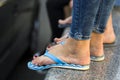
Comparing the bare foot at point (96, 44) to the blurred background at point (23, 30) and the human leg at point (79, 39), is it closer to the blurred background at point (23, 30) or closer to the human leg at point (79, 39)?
the human leg at point (79, 39)

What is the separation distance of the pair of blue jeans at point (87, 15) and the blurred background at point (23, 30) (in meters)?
0.49

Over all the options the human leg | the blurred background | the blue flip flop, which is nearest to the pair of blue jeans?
the human leg

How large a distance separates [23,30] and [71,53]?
4.24ft

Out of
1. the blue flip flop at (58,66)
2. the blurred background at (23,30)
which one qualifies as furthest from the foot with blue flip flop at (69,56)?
the blurred background at (23,30)

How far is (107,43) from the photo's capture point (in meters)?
1.65

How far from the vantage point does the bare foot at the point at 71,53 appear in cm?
132

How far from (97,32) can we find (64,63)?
0.23 metres

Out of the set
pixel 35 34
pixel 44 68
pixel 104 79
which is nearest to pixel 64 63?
pixel 44 68

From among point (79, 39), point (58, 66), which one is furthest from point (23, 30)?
point (79, 39)

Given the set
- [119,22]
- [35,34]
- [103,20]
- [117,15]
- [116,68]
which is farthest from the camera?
[35,34]

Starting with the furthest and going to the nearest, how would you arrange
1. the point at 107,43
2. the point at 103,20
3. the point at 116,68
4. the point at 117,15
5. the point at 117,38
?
1. the point at 117,15
2. the point at 117,38
3. the point at 107,43
4. the point at 116,68
5. the point at 103,20

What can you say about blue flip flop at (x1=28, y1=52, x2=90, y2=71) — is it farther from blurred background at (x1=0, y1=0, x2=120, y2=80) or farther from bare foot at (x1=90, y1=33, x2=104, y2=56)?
blurred background at (x1=0, y1=0, x2=120, y2=80)

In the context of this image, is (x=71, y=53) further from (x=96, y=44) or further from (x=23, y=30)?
(x=23, y=30)

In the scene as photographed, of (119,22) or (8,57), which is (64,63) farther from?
(8,57)
